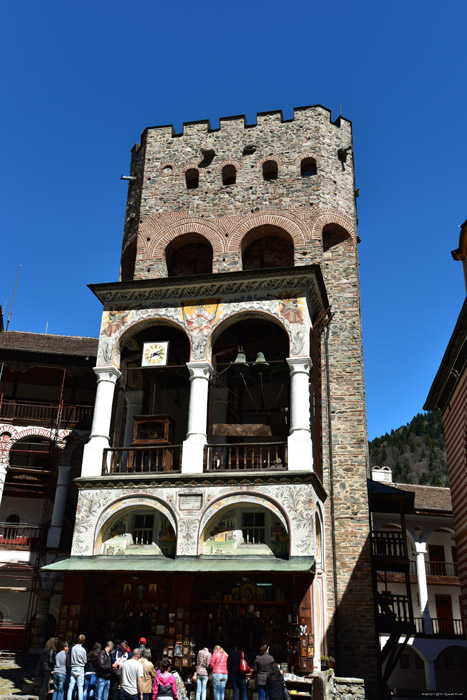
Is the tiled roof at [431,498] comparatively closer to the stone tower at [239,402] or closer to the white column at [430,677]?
the white column at [430,677]

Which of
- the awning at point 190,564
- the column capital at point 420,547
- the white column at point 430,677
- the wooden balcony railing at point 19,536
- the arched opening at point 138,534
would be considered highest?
the column capital at point 420,547

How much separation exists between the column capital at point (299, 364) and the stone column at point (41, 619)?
1144 centimetres

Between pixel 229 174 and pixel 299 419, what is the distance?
37.3ft

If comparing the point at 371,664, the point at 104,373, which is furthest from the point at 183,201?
the point at 371,664

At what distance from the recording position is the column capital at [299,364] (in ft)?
61.0

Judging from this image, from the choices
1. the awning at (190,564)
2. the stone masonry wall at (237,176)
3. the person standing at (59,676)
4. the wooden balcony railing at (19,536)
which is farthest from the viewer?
the stone masonry wall at (237,176)

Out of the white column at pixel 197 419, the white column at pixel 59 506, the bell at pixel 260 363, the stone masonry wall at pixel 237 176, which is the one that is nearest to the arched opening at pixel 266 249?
the stone masonry wall at pixel 237 176

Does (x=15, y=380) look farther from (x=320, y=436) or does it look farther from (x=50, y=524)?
(x=320, y=436)

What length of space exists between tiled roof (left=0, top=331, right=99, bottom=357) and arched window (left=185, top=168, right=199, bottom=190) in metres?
7.48

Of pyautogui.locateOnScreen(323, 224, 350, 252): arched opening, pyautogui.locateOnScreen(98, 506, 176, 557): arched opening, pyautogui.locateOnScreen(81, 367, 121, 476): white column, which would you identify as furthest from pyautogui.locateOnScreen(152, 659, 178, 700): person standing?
pyautogui.locateOnScreen(323, 224, 350, 252): arched opening

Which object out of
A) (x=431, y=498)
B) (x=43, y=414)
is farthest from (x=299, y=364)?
(x=431, y=498)

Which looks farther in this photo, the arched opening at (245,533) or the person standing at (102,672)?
the arched opening at (245,533)

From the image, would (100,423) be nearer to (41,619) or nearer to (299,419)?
(299,419)

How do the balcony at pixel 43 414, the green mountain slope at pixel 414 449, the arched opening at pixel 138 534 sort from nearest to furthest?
the arched opening at pixel 138 534 < the balcony at pixel 43 414 < the green mountain slope at pixel 414 449
